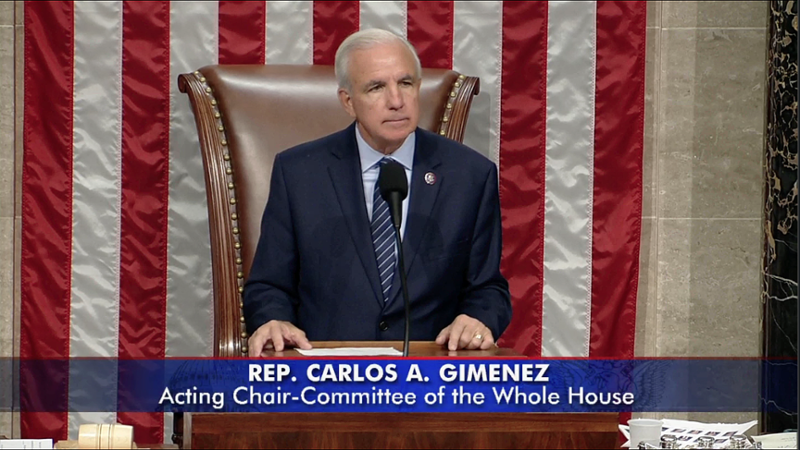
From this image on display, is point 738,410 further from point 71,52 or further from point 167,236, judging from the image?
point 71,52

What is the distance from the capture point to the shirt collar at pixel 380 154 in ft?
9.04

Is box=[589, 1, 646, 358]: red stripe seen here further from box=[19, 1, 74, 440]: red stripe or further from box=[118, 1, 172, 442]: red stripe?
box=[19, 1, 74, 440]: red stripe

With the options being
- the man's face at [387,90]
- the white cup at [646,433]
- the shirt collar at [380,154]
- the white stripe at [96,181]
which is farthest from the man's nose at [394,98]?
the white cup at [646,433]

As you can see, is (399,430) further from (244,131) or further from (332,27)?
(332,27)

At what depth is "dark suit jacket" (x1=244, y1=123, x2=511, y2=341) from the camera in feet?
8.73

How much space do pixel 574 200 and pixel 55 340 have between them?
5.69ft

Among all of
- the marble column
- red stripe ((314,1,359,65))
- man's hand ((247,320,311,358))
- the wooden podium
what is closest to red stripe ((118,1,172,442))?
red stripe ((314,1,359,65))

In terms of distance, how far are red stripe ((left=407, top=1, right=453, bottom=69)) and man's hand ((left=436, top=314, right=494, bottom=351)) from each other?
1.47 metres

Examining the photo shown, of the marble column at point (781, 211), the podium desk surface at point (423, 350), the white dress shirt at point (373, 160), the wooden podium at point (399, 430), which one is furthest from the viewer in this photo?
the marble column at point (781, 211)

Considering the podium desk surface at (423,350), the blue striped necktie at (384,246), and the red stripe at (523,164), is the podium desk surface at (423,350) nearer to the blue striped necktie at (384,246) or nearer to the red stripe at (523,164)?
the blue striped necktie at (384,246)

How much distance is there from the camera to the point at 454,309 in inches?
108

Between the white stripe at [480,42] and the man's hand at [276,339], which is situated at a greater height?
the white stripe at [480,42]

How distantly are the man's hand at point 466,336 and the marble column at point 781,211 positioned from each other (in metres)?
1.59

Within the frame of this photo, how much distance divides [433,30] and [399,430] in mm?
2292
